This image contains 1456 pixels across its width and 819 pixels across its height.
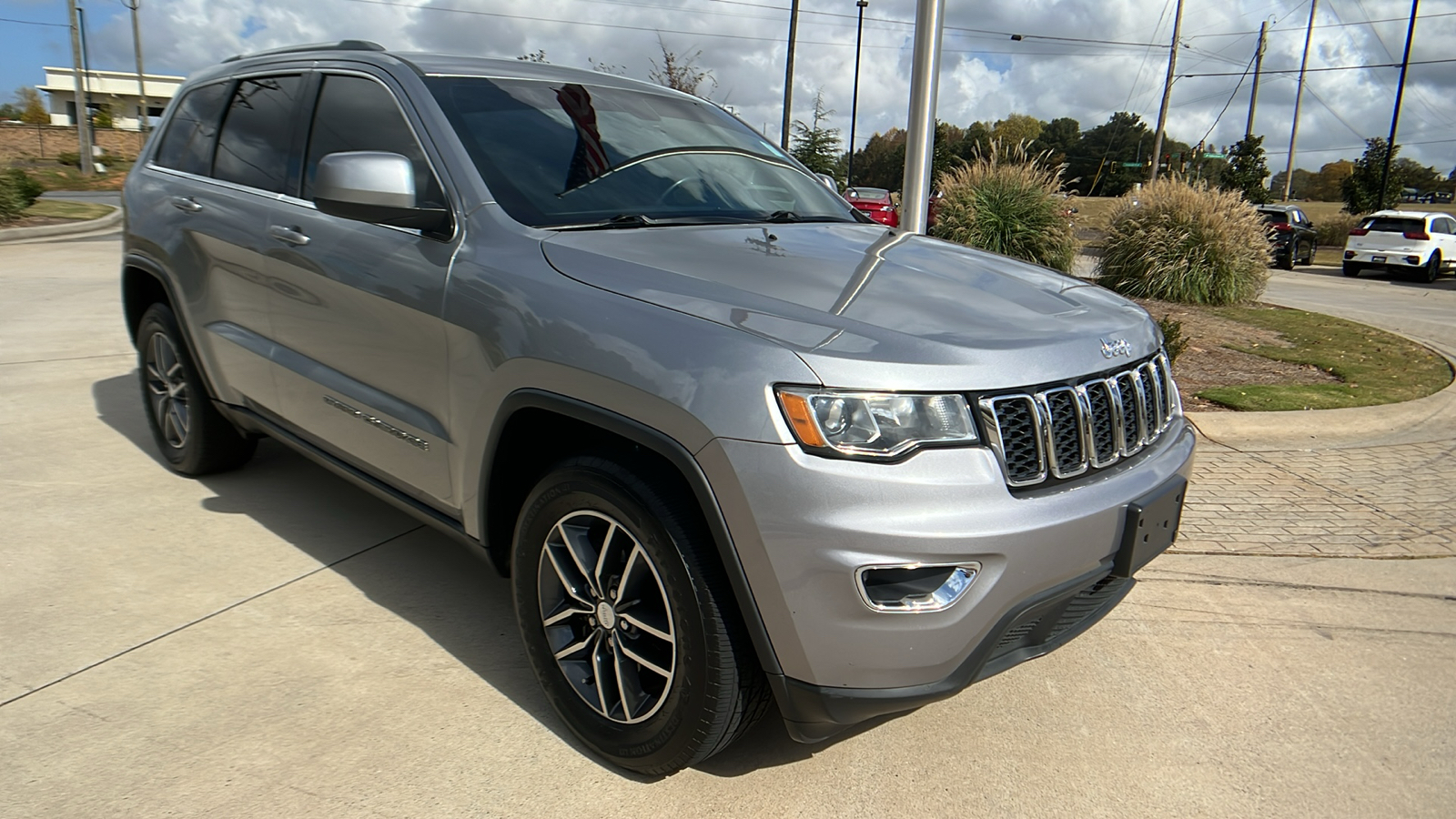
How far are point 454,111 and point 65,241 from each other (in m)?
16.1

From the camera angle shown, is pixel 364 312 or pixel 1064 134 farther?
pixel 1064 134

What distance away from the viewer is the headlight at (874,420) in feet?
6.90

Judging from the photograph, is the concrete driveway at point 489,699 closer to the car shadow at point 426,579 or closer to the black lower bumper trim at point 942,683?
the car shadow at point 426,579

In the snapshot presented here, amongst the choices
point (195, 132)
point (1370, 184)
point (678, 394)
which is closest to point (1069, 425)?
point (678, 394)

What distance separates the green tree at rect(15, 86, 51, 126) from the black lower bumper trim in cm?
8797

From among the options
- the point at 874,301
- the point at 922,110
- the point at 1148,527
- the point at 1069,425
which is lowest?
the point at 1148,527

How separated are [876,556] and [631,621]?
0.74m

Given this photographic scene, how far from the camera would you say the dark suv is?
23875 millimetres

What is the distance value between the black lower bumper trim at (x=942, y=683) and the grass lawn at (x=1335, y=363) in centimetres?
500

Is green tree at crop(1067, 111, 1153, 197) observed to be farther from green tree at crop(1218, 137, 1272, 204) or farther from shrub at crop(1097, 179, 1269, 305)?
shrub at crop(1097, 179, 1269, 305)

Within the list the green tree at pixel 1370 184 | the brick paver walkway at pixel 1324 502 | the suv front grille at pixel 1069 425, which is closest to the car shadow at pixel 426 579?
the suv front grille at pixel 1069 425

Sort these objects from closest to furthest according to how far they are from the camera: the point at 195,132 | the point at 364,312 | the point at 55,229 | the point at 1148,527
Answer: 1. the point at 1148,527
2. the point at 364,312
3. the point at 195,132
4. the point at 55,229

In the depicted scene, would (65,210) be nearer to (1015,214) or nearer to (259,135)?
(1015,214)

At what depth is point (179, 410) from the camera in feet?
15.5
